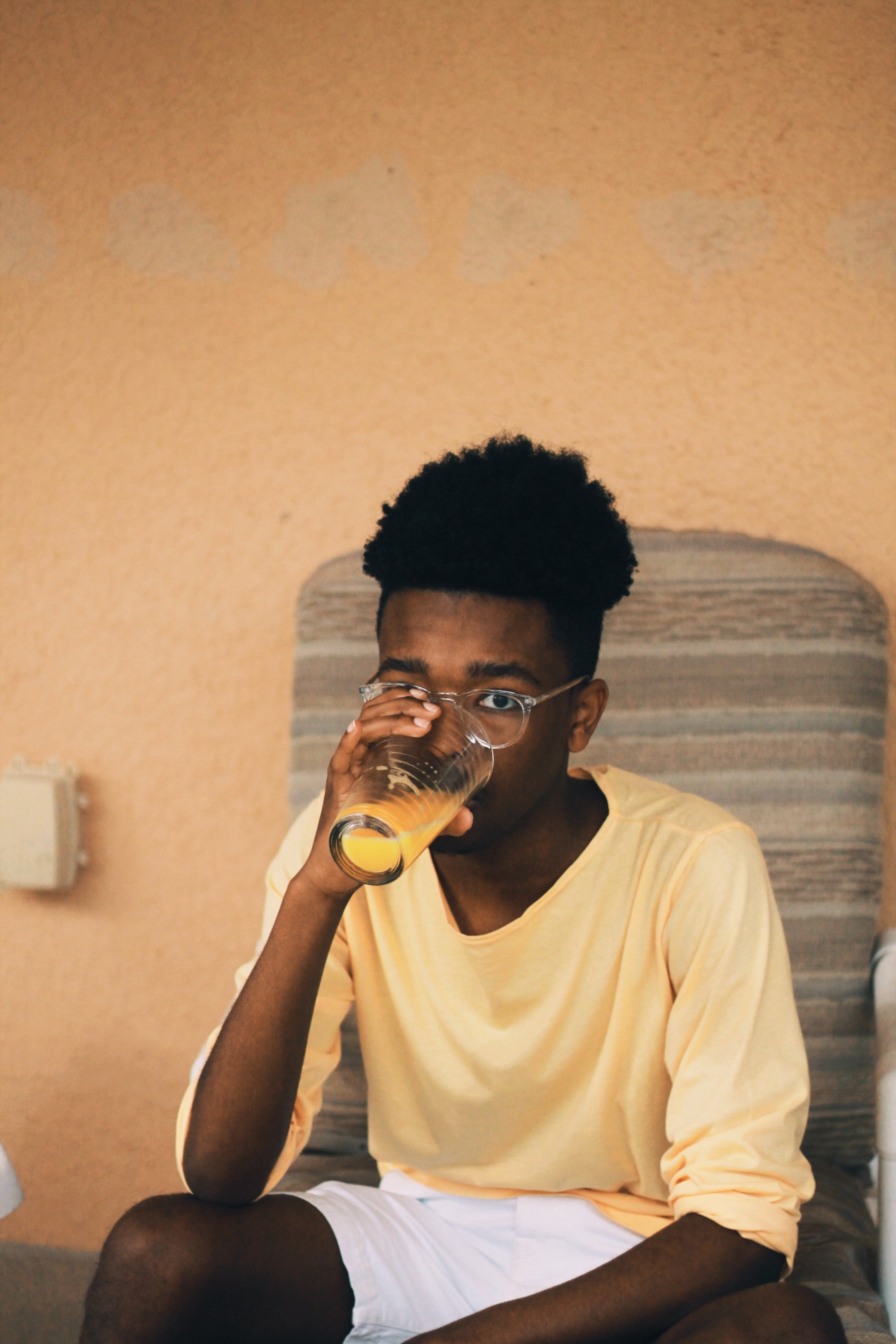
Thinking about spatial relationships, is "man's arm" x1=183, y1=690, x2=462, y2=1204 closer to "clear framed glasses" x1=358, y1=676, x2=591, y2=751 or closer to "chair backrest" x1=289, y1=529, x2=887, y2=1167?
"clear framed glasses" x1=358, y1=676, x2=591, y2=751

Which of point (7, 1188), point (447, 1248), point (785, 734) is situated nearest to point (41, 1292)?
point (7, 1188)

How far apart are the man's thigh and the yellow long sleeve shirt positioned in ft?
0.48

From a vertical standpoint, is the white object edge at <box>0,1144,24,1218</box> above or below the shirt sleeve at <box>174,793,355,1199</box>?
below

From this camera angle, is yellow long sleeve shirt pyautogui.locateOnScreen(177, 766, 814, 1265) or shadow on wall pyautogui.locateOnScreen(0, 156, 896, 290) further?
shadow on wall pyautogui.locateOnScreen(0, 156, 896, 290)

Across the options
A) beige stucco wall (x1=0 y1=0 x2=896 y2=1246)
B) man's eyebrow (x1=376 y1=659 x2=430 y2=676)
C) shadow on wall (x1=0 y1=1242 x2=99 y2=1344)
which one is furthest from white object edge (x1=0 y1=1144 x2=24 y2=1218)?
man's eyebrow (x1=376 y1=659 x2=430 y2=676)

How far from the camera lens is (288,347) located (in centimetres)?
171

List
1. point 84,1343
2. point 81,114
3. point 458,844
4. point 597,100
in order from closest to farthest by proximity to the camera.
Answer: point 84,1343
point 458,844
point 597,100
point 81,114

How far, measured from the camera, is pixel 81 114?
1.74 meters

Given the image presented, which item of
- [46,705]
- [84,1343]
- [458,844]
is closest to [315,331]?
[46,705]

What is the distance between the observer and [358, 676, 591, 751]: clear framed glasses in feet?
3.53

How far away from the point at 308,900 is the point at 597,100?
1.17 meters

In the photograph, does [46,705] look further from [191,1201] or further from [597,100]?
[597,100]

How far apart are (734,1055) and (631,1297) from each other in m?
0.22

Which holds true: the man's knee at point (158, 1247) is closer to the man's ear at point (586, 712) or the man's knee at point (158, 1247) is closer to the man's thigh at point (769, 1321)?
the man's thigh at point (769, 1321)
